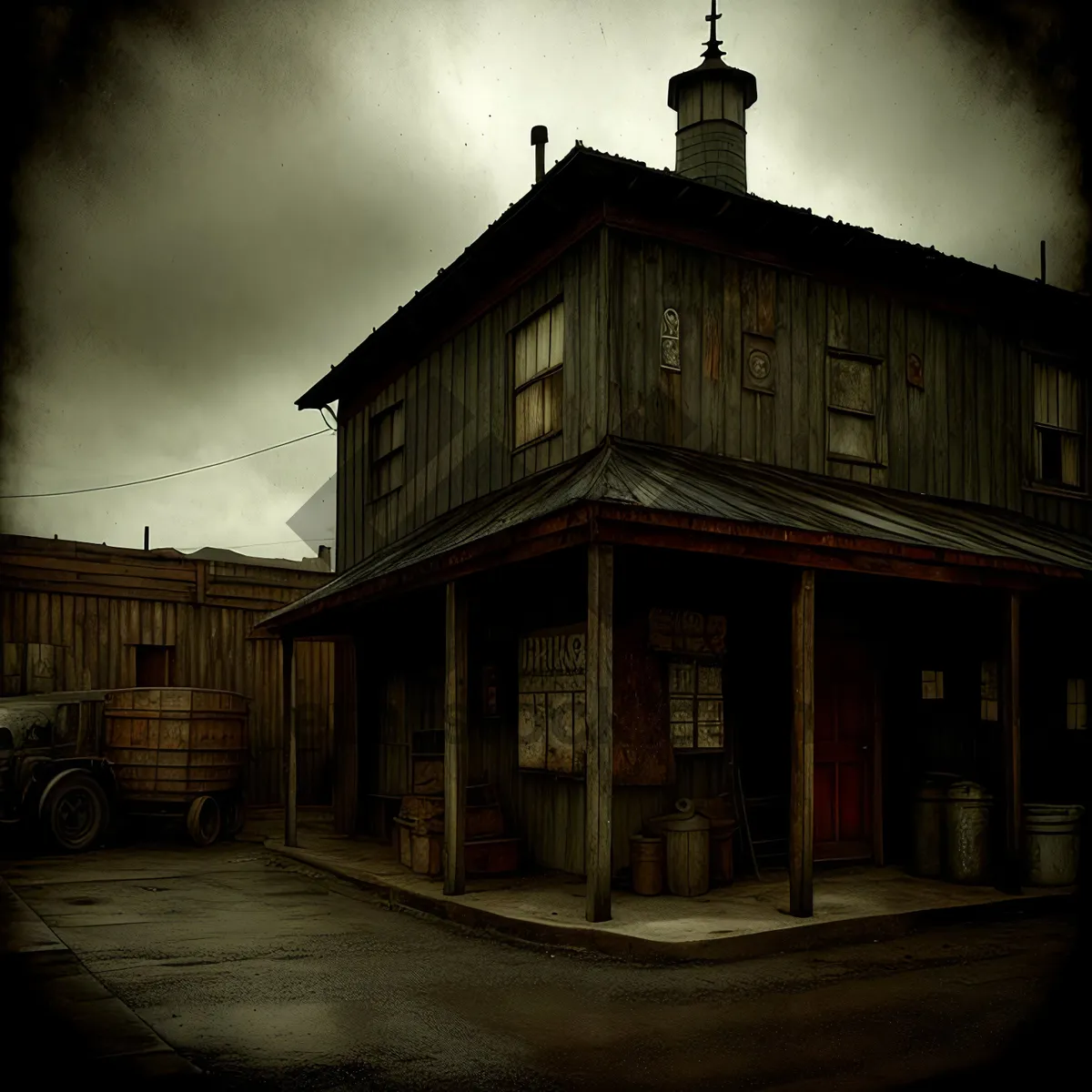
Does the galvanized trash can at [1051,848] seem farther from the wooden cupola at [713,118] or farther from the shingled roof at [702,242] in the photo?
the wooden cupola at [713,118]

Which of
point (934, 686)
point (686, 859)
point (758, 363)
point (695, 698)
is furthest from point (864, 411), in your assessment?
point (686, 859)

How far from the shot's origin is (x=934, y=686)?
41.8ft

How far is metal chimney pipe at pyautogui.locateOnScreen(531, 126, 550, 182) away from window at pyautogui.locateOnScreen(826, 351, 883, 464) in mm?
5190

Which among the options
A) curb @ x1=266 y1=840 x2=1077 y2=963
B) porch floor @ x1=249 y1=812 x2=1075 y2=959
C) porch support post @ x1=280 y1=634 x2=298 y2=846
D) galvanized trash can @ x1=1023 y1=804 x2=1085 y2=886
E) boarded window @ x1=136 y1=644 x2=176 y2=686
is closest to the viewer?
curb @ x1=266 y1=840 x2=1077 y2=963

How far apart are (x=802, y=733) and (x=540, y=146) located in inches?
384

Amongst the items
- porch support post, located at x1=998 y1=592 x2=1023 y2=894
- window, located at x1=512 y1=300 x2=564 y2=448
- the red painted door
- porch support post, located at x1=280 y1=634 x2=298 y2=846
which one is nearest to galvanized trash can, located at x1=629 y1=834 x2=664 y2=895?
the red painted door

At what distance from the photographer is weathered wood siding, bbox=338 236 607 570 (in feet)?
37.7

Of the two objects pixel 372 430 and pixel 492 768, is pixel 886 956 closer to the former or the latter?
pixel 492 768

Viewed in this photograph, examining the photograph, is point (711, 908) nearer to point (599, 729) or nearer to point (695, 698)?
point (599, 729)

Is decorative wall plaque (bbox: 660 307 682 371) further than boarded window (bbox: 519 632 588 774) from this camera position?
Yes

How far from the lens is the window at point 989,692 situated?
12297mm

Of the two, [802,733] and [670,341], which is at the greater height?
[670,341]

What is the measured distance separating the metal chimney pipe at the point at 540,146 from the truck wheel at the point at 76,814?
10.3 metres

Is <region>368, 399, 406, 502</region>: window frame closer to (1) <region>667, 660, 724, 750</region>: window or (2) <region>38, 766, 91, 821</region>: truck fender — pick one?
(2) <region>38, 766, 91, 821</region>: truck fender
